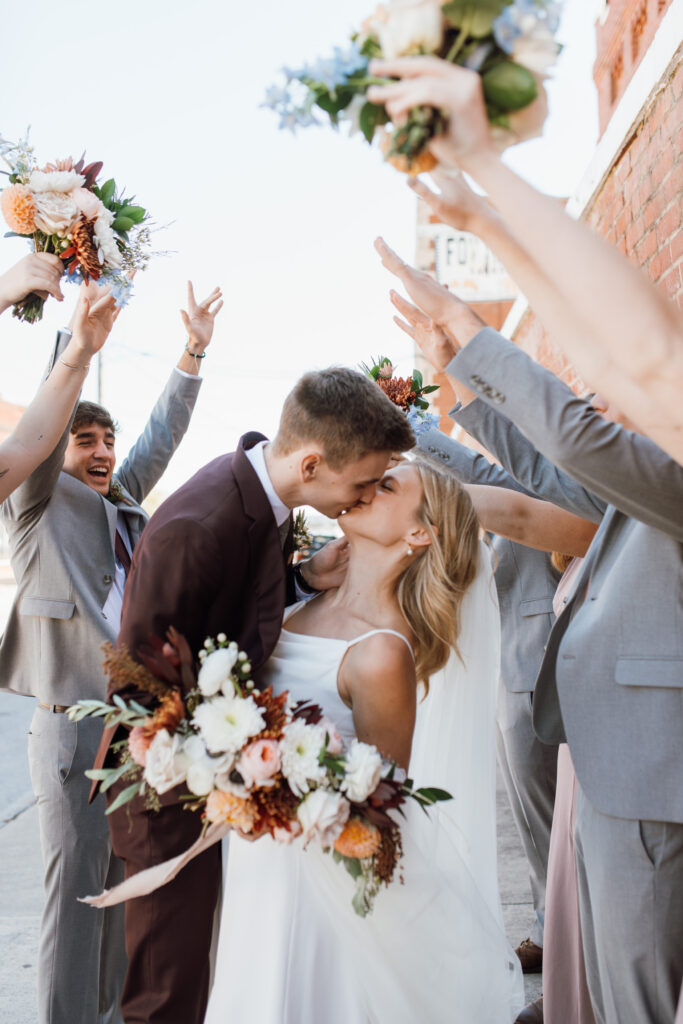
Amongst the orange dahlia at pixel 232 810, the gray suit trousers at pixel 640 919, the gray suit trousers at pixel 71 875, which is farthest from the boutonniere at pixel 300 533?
the gray suit trousers at pixel 640 919

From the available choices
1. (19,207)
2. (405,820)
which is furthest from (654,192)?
(405,820)

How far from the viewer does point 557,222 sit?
1245 millimetres

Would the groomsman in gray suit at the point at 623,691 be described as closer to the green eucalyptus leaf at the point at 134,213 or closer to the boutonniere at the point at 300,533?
the boutonniere at the point at 300,533

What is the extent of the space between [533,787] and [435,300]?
2.52 meters

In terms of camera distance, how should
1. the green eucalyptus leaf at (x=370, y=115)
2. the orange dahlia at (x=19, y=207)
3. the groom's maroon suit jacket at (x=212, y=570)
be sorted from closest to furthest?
1. the green eucalyptus leaf at (x=370, y=115)
2. the groom's maroon suit jacket at (x=212, y=570)
3. the orange dahlia at (x=19, y=207)

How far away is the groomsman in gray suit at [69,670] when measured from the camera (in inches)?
Result: 115

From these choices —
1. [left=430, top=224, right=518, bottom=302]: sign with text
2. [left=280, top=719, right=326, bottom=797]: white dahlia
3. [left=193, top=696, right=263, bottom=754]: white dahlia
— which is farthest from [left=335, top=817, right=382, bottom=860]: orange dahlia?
[left=430, top=224, right=518, bottom=302]: sign with text

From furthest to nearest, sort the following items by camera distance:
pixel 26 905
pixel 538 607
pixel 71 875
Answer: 1. pixel 26 905
2. pixel 538 607
3. pixel 71 875

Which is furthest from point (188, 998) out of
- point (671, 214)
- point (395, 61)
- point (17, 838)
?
point (17, 838)

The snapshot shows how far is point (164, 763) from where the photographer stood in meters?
1.85

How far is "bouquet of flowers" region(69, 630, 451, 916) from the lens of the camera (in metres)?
1.85

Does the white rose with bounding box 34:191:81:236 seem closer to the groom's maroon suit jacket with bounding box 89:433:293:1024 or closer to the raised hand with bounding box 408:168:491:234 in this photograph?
the groom's maroon suit jacket with bounding box 89:433:293:1024

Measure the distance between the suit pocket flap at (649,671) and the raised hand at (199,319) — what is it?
8.22 feet

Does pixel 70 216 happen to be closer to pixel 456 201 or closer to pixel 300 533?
pixel 300 533
